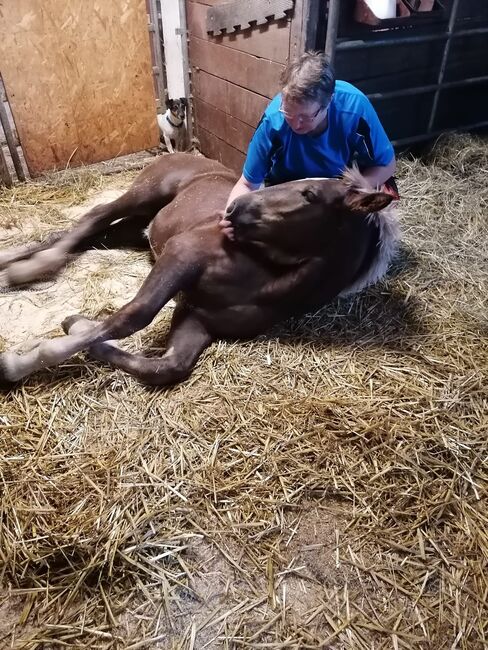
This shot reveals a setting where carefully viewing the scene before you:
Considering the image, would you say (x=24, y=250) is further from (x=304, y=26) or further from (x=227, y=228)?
(x=304, y=26)

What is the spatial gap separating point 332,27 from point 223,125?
1557 millimetres

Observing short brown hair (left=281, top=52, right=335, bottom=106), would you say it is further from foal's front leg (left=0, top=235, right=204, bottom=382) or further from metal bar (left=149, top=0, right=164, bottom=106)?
metal bar (left=149, top=0, right=164, bottom=106)

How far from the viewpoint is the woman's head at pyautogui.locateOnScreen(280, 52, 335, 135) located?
7.54 ft

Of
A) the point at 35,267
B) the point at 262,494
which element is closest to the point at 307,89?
the point at 262,494

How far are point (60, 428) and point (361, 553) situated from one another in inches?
53.0

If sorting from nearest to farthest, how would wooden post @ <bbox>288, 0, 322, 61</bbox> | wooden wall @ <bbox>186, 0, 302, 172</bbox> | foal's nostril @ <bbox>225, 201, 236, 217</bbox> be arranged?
foal's nostril @ <bbox>225, 201, 236, 217</bbox>, wooden post @ <bbox>288, 0, 322, 61</bbox>, wooden wall @ <bbox>186, 0, 302, 172</bbox>

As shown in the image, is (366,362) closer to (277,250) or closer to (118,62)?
(277,250)

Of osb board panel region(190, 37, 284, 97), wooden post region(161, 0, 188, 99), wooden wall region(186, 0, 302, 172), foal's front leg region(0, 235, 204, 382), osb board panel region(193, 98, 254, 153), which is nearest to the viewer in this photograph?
foal's front leg region(0, 235, 204, 382)

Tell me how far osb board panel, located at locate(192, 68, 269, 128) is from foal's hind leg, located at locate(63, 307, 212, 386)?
2.33 meters

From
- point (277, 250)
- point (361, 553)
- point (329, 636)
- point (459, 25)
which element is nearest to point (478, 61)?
point (459, 25)

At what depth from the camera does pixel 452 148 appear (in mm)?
4828

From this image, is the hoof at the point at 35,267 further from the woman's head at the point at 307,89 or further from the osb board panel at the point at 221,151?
the osb board panel at the point at 221,151

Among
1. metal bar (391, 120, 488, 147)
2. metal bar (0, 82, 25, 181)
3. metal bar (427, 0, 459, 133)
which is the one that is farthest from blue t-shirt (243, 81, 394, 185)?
metal bar (0, 82, 25, 181)

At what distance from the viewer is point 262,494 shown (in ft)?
6.49
